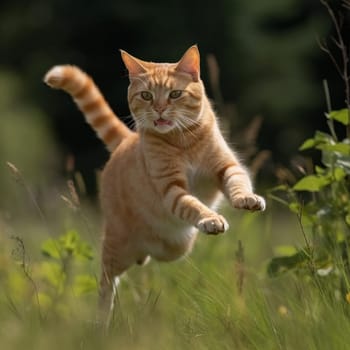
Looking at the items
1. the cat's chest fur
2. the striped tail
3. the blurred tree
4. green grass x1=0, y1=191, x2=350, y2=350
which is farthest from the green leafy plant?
the blurred tree

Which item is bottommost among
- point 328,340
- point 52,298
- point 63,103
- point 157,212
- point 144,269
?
point 63,103

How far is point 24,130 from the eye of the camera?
16000 mm

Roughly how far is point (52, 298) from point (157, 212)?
2.16ft

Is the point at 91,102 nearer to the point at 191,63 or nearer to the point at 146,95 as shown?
the point at 146,95

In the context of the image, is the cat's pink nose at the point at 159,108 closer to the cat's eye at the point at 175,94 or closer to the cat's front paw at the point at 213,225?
the cat's eye at the point at 175,94

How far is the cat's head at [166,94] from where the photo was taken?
416 centimetres

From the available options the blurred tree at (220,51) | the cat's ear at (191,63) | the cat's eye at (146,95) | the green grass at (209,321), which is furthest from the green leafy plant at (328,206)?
the blurred tree at (220,51)

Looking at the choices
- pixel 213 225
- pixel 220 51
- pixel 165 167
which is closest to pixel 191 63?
pixel 165 167

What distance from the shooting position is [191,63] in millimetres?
4184

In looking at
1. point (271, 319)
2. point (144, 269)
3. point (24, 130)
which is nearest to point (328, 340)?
point (271, 319)

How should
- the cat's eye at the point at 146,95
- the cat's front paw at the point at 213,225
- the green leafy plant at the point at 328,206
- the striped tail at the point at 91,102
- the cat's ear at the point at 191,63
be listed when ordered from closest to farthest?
the cat's front paw at the point at 213,225 → the green leafy plant at the point at 328,206 → the cat's ear at the point at 191,63 → the cat's eye at the point at 146,95 → the striped tail at the point at 91,102

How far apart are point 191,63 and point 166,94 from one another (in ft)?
0.55

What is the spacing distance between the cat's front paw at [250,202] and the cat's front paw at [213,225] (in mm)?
105

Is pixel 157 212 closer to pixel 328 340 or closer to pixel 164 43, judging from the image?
pixel 328 340
